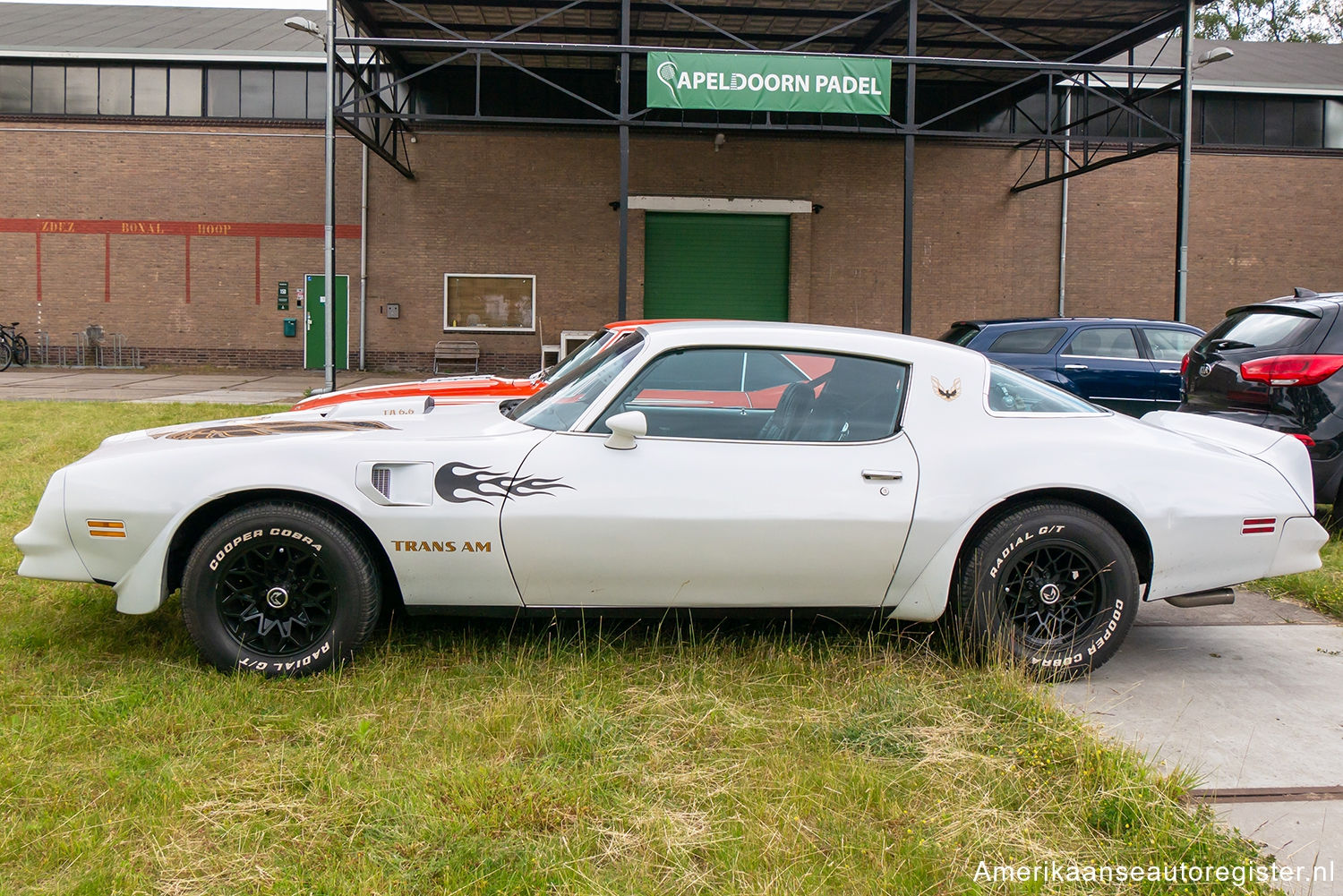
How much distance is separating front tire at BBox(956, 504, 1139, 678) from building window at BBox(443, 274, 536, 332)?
19193 millimetres

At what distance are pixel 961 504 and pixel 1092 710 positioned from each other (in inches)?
33.6

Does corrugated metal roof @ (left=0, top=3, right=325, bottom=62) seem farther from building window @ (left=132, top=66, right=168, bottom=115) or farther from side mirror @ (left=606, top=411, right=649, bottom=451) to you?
side mirror @ (left=606, top=411, right=649, bottom=451)

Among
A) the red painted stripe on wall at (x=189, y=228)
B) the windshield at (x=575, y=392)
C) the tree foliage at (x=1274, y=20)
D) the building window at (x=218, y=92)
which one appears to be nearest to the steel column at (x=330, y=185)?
the red painted stripe on wall at (x=189, y=228)

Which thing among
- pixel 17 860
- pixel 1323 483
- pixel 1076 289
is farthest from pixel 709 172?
pixel 17 860

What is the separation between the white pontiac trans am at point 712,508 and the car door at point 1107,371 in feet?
20.7

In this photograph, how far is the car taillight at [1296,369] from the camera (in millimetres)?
5918

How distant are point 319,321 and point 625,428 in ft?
66.7

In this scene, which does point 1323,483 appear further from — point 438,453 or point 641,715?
point 438,453

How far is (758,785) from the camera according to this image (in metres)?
2.81

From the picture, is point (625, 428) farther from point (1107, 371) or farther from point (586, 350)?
point (1107, 371)

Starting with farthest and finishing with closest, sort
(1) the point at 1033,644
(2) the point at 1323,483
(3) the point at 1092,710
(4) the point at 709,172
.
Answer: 1. (4) the point at 709,172
2. (2) the point at 1323,483
3. (1) the point at 1033,644
4. (3) the point at 1092,710

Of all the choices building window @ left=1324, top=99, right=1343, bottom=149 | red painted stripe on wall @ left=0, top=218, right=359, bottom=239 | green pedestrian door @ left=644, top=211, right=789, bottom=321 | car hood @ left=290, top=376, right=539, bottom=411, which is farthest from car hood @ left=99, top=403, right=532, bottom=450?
building window @ left=1324, top=99, right=1343, bottom=149

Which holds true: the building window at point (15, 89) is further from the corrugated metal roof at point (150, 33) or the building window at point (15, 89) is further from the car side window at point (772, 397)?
the car side window at point (772, 397)

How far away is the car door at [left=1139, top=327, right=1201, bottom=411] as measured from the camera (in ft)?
33.4
